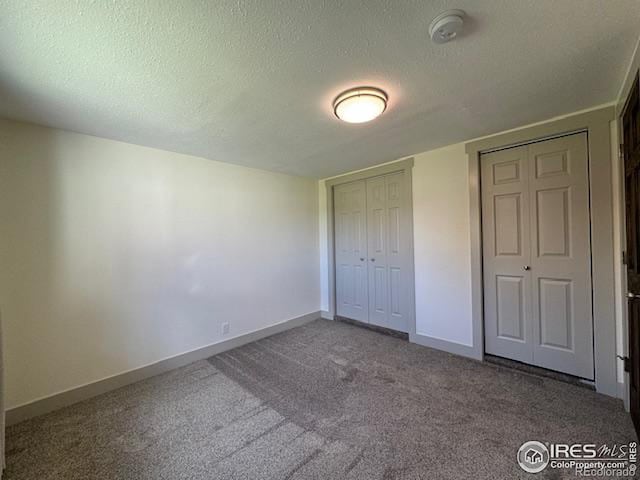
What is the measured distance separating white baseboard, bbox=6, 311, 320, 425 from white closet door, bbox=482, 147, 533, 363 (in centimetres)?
259

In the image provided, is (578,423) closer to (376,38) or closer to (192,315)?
(376,38)

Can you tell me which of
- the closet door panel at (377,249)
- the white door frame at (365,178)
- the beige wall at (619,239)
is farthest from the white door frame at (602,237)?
the closet door panel at (377,249)

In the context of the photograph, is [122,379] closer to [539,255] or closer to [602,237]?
[539,255]

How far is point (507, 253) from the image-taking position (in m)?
2.55

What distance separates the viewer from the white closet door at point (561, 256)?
85.5 inches

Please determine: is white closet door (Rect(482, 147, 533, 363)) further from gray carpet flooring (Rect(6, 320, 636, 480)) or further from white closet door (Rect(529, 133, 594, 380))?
gray carpet flooring (Rect(6, 320, 636, 480))

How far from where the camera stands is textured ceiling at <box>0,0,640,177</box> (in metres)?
1.11

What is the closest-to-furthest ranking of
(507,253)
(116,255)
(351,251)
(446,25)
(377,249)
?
(446,25)
(116,255)
(507,253)
(377,249)
(351,251)

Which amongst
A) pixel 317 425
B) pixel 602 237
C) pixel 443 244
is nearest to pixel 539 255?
pixel 602 237

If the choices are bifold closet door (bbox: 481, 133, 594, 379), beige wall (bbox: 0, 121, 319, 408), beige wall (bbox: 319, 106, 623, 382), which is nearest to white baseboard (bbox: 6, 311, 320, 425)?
beige wall (bbox: 0, 121, 319, 408)

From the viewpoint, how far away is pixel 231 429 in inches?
70.8

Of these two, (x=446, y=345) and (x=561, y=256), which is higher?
(x=561, y=256)

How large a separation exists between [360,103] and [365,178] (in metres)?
2.01

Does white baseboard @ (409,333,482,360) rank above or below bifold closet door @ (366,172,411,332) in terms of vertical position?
below
